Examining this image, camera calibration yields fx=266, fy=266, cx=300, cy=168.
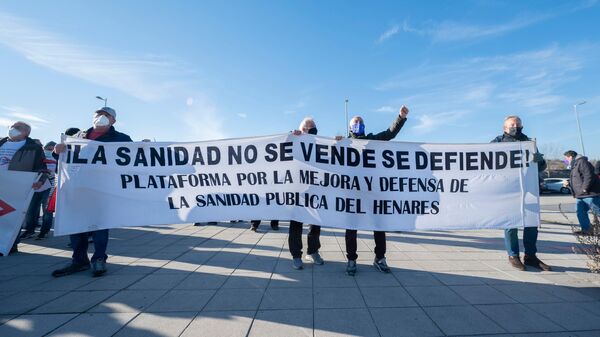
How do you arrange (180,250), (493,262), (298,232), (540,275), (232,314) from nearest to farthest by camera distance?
(232,314) → (540,275) → (298,232) → (493,262) → (180,250)

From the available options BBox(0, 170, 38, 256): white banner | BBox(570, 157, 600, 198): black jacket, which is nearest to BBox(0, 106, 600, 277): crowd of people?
BBox(0, 170, 38, 256): white banner

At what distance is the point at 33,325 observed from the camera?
257 cm

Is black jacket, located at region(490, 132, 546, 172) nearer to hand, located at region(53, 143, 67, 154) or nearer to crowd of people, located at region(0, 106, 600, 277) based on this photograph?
crowd of people, located at region(0, 106, 600, 277)

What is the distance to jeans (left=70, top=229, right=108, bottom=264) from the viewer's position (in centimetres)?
391

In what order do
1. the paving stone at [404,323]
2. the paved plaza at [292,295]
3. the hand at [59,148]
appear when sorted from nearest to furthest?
the paving stone at [404,323] → the paved plaza at [292,295] → the hand at [59,148]

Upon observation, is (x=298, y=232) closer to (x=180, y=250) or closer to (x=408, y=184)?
(x=408, y=184)

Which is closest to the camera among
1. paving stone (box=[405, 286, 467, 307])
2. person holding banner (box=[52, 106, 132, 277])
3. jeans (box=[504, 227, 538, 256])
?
paving stone (box=[405, 286, 467, 307])

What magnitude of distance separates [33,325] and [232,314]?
1.89 m

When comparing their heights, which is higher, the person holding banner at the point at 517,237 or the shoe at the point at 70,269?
the person holding banner at the point at 517,237

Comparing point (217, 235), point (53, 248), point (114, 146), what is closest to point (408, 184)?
point (114, 146)

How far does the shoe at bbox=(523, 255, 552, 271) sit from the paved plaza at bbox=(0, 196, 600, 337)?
0.14 metres

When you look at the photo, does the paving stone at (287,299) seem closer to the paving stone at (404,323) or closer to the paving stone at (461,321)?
the paving stone at (404,323)

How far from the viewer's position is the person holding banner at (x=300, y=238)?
4145mm

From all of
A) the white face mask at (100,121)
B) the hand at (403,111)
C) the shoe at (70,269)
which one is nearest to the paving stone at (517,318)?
the hand at (403,111)
